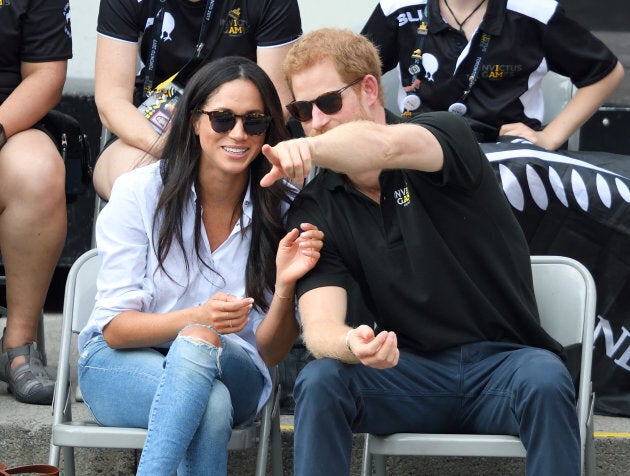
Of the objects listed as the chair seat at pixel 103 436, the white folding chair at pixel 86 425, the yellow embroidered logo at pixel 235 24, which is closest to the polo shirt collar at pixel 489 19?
the yellow embroidered logo at pixel 235 24

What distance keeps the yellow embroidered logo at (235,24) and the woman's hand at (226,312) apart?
147 centimetres

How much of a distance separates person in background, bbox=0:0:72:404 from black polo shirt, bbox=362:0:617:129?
126 cm

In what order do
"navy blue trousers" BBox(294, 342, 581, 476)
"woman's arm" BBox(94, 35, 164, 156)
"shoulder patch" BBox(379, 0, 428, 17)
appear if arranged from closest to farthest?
"navy blue trousers" BBox(294, 342, 581, 476) < "woman's arm" BBox(94, 35, 164, 156) < "shoulder patch" BBox(379, 0, 428, 17)

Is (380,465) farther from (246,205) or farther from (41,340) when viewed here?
(41,340)

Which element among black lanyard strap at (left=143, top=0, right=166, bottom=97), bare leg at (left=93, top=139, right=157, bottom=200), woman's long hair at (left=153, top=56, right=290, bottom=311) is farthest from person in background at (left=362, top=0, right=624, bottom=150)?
woman's long hair at (left=153, top=56, right=290, bottom=311)

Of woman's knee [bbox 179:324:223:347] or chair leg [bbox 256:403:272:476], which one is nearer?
woman's knee [bbox 179:324:223:347]

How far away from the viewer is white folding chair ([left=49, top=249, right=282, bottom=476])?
125 inches

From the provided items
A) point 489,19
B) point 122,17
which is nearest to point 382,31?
point 489,19

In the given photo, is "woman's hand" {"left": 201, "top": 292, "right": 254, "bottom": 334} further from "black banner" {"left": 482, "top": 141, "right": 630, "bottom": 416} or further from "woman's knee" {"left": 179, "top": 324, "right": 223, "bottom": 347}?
"black banner" {"left": 482, "top": 141, "right": 630, "bottom": 416}

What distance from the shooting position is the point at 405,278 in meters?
3.22

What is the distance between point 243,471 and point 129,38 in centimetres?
160

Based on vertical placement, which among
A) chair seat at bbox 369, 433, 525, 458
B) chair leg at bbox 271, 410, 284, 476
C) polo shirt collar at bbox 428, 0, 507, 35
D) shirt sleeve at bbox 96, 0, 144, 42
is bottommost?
chair leg at bbox 271, 410, 284, 476

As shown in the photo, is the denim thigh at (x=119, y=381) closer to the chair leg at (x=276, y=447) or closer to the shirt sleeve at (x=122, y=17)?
the chair leg at (x=276, y=447)

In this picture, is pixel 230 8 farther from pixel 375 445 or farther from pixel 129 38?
pixel 375 445
